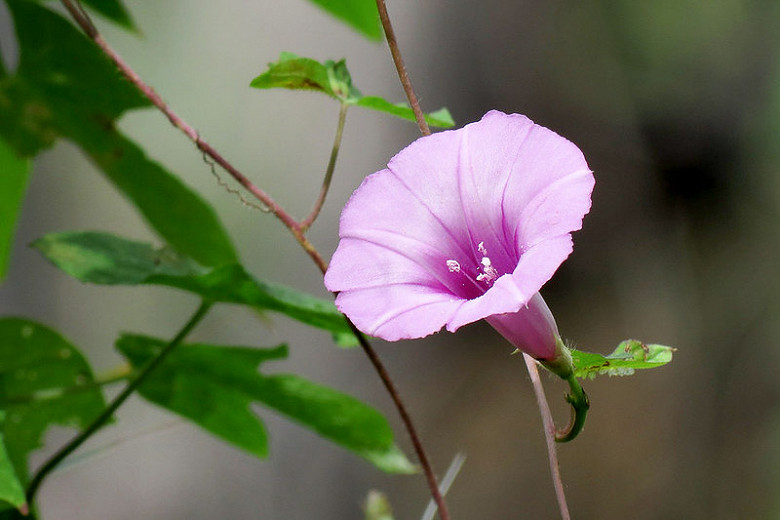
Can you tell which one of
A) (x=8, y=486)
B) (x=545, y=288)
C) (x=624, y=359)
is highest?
(x=624, y=359)

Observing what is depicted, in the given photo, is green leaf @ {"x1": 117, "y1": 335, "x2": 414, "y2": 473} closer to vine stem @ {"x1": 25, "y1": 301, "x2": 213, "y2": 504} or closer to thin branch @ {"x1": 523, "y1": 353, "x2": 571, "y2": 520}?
vine stem @ {"x1": 25, "y1": 301, "x2": 213, "y2": 504}

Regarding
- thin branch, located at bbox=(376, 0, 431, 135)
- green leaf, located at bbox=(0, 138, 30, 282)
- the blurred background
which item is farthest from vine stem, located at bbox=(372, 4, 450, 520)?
the blurred background

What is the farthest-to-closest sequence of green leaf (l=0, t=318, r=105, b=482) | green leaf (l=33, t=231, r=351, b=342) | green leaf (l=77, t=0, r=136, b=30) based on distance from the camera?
1. green leaf (l=77, t=0, r=136, b=30)
2. green leaf (l=0, t=318, r=105, b=482)
3. green leaf (l=33, t=231, r=351, b=342)

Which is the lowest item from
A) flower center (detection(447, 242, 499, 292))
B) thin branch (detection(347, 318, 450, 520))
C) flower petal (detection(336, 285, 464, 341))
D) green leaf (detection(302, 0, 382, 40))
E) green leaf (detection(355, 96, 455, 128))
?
thin branch (detection(347, 318, 450, 520))

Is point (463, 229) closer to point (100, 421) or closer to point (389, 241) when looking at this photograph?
point (389, 241)

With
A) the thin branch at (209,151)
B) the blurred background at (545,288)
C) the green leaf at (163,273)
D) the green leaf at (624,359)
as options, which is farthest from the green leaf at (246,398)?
the blurred background at (545,288)

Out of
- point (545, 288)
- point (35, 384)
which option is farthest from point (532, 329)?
point (545, 288)

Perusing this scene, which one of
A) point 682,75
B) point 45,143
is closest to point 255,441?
point 45,143
